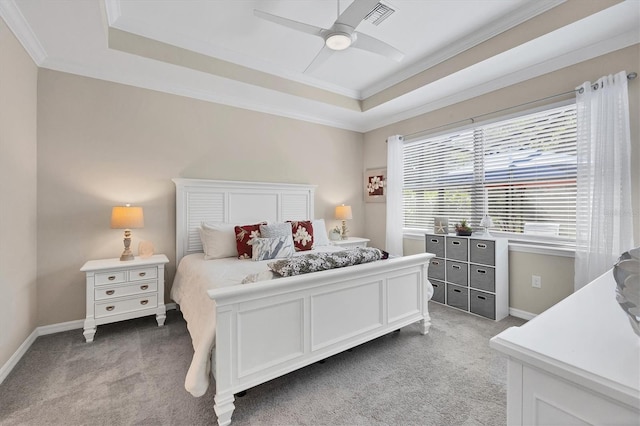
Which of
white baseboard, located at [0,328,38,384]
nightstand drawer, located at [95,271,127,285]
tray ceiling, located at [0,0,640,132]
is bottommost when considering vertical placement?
white baseboard, located at [0,328,38,384]

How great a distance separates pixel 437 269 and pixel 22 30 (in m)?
4.61

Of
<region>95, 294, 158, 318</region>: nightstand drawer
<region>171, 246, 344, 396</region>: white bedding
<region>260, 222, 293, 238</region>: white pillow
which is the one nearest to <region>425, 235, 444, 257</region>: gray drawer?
<region>171, 246, 344, 396</region>: white bedding

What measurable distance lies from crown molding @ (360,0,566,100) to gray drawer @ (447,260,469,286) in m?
2.33

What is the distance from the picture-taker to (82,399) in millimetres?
1810

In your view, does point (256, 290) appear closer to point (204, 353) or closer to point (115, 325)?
point (204, 353)

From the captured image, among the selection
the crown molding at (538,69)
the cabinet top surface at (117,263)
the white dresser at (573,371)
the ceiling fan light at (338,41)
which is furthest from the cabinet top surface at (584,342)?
the cabinet top surface at (117,263)

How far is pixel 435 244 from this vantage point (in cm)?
364

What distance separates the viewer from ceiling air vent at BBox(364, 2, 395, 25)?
2.39 metres

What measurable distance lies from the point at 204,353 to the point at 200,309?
46 cm

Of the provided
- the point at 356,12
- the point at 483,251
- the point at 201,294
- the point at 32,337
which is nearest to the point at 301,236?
the point at 201,294

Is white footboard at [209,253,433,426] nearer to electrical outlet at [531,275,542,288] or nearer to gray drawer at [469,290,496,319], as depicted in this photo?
gray drawer at [469,290,496,319]

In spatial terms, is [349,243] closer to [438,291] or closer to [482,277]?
[438,291]

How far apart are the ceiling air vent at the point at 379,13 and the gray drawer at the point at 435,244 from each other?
2469 mm

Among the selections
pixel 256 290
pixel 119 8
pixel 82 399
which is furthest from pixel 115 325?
pixel 119 8
